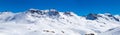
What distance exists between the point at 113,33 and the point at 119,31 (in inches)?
289

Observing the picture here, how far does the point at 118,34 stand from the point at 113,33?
11180mm

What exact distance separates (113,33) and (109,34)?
4667 mm

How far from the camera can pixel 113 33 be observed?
636 feet

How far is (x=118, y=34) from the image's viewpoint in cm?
18288

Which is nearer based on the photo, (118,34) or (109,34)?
(118,34)

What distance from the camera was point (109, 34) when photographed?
7800 inches

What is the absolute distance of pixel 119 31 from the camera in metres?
187

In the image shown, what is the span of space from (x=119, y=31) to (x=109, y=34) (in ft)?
39.3
